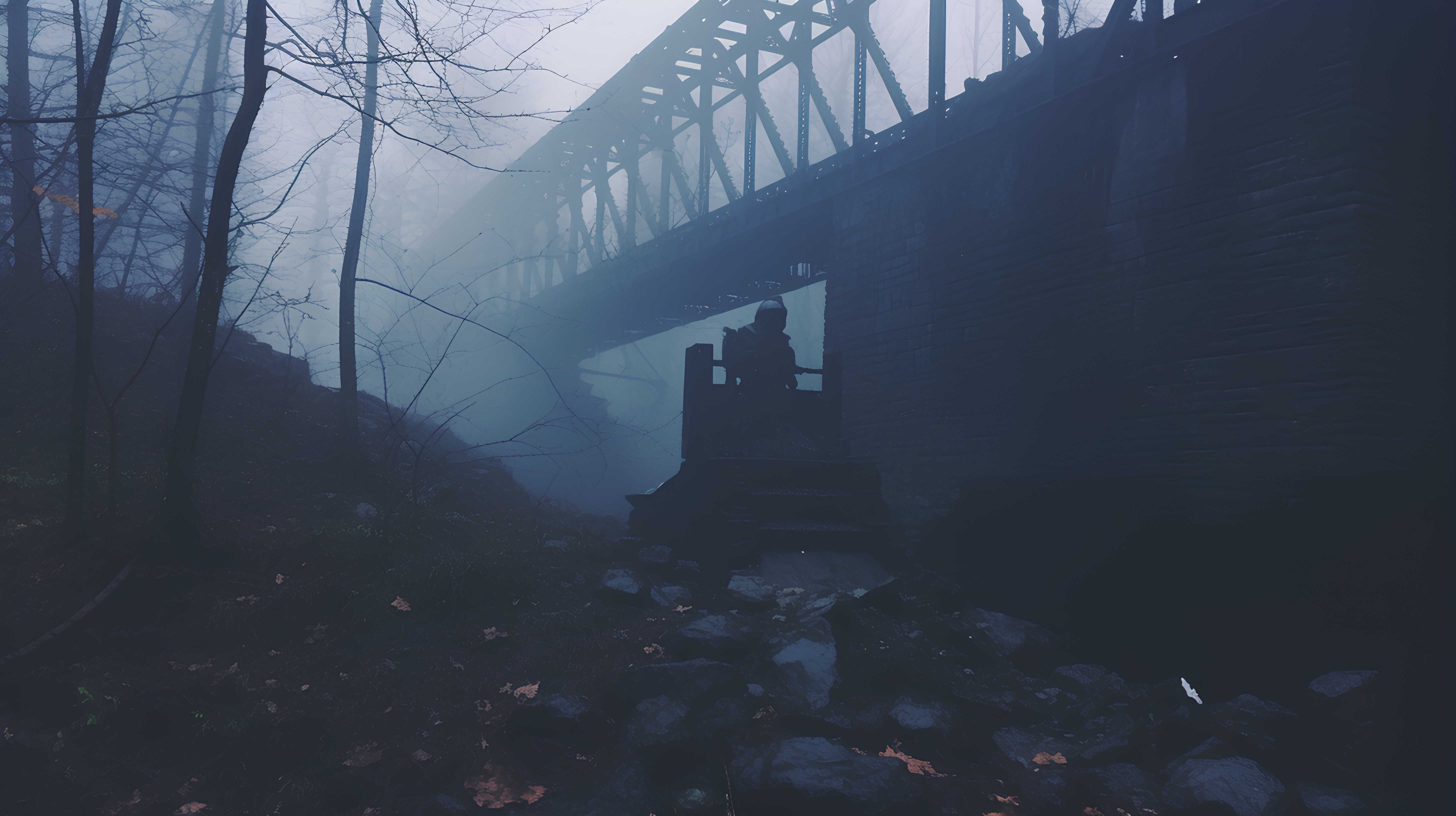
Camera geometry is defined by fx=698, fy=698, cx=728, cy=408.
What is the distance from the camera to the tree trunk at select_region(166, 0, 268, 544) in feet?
17.5

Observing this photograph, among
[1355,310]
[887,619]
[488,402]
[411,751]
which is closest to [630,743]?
[411,751]

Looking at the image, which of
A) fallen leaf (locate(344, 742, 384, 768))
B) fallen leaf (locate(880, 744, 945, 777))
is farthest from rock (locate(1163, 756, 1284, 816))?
fallen leaf (locate(344, 742, 384, 768))

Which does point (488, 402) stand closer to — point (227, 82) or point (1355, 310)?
point (227, 82)

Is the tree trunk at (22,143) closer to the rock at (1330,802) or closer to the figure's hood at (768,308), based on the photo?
the figure's hood at (768,308)

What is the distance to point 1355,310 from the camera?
18.3 feet

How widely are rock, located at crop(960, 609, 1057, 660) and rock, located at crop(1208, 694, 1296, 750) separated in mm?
1360

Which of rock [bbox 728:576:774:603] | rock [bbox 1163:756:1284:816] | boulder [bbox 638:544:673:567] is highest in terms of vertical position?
boulder [bbox 638:544:673:567]

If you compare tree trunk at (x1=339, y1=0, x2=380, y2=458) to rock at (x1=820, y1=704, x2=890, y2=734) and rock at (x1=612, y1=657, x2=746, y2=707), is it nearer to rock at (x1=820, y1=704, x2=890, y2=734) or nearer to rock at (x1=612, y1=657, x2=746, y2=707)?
rock at (x1=612, y1=657, x2=746, y2=707)

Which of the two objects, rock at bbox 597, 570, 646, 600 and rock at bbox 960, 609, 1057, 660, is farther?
rock at bbox 597, 570, 646, 600

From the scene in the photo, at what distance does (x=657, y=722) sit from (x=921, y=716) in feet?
5.66

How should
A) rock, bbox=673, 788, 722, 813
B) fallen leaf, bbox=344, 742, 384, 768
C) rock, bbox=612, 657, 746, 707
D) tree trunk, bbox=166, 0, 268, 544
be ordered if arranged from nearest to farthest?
rock, bbox=673, 788, 722, 813 → fallen leaf, bbox=344, 742, 384, 768 → rock, bbox=612, 657, 746, 707 → tree trunk, bbox=166, 0, 268, 544

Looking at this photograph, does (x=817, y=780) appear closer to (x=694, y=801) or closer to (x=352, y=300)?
(x=694, y=801)

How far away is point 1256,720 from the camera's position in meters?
4.24

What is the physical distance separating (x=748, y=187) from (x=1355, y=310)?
39.6 feet
